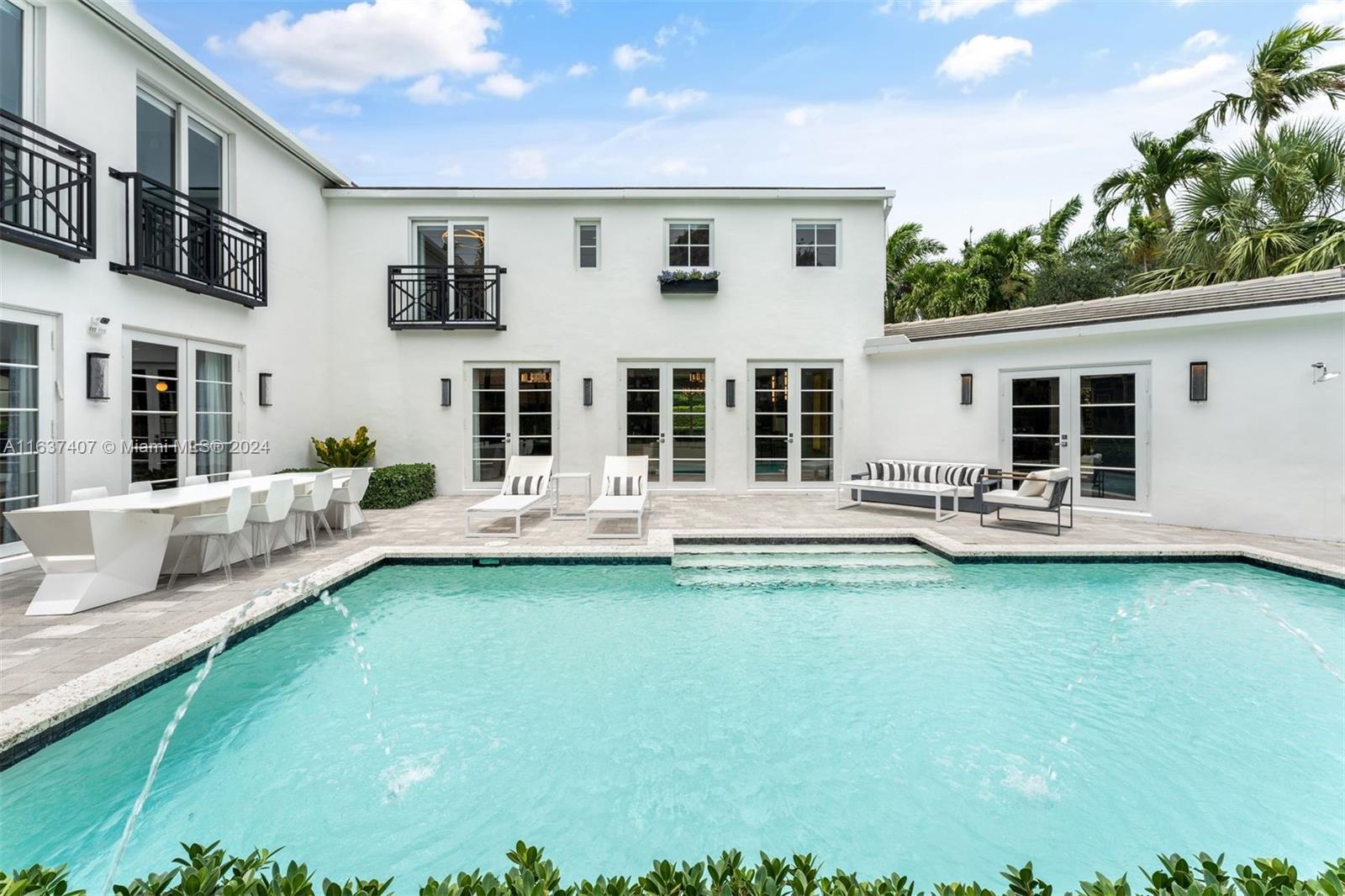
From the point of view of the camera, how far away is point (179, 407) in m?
7.94

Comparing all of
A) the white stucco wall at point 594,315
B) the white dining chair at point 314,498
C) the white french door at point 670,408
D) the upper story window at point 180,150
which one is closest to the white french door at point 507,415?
the white stucco wall at point 594,315

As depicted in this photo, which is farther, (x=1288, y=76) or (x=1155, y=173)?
(x=1155, y=173)

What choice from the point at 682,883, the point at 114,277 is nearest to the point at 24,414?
the point at 114,277

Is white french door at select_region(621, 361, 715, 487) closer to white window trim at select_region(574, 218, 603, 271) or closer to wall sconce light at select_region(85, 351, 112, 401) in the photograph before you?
white window trim at select_region(574, 218, 603, 271)

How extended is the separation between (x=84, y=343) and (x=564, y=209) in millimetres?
7352

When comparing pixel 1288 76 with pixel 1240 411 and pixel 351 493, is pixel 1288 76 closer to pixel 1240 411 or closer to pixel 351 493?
pixel 1240 411

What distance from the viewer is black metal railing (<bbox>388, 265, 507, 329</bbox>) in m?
11.3

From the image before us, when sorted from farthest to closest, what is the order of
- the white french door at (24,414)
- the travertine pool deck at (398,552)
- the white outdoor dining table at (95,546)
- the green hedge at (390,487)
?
the green hedge at (390,487) < the white french door at (24,414) < the white outdoor dining table at (95,546) < the travertine pool deck at (398,552)

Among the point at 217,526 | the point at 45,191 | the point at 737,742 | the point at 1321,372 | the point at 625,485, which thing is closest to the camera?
the point at 737,742

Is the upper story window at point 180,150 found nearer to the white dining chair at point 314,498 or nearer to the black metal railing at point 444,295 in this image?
the black metal railing at point 444,295

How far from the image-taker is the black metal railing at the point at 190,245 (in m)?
7.01

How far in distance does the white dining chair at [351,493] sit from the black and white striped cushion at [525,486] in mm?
2145

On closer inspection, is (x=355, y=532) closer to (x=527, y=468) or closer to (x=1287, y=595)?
(x=527, y=468)

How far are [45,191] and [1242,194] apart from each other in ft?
63.2
